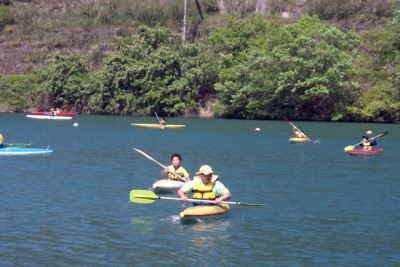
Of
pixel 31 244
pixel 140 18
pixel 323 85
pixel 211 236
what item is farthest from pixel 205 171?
pixel 140 18

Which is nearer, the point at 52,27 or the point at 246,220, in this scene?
the point at 246,220

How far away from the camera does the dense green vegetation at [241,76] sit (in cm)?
6806

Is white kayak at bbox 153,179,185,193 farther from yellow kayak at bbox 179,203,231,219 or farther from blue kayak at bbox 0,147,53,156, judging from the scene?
blue kayak at bbox 0,147,53,156

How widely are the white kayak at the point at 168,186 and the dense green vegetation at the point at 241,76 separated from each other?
143 feet

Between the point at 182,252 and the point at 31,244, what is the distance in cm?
364

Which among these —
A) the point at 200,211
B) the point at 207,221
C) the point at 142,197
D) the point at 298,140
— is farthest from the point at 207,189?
the point at 298,140

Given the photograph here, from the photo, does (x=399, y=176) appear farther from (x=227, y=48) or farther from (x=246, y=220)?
(x=227, y=48)

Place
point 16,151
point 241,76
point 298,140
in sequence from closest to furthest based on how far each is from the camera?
point 16,151 → point 298,140 → point 241,76

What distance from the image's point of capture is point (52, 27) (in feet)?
301

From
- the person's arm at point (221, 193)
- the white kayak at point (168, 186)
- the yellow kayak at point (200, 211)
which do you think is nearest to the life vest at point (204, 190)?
the person's arm at point (221, 193)

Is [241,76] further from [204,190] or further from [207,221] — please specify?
[207,221]

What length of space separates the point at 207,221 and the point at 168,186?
178 inches

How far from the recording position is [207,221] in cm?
2028

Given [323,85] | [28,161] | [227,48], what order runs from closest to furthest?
[28,161] < [323,85] < [227,48]
